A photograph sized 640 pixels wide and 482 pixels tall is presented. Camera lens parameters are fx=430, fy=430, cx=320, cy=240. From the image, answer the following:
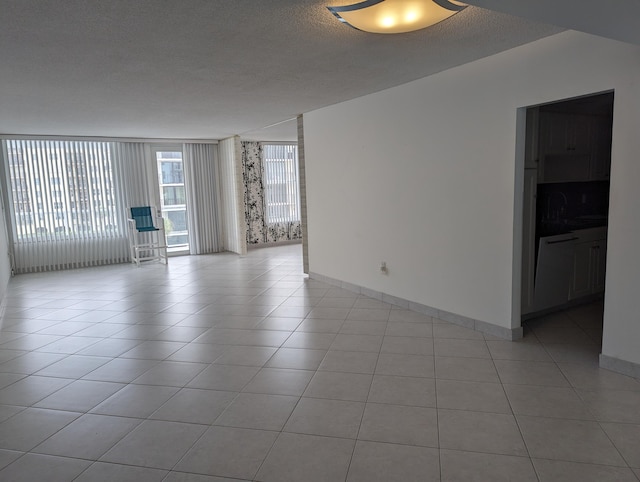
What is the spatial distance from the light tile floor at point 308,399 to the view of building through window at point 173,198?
4.03 meters

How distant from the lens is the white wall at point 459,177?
262 centimetres

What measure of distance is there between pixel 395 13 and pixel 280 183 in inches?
282

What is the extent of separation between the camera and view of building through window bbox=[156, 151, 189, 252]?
816cm

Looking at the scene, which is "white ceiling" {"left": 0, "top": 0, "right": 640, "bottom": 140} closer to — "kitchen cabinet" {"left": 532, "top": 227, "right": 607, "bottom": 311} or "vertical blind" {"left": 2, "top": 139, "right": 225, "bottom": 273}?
"kitchen cabinet" {"left": 532, "top": 227, "right": 607, "bottom": 311}

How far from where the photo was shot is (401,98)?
412cm

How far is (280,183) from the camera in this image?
30.3ft

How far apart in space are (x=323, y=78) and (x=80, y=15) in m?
1.99

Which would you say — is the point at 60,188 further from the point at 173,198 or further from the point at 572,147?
the point at 572,147

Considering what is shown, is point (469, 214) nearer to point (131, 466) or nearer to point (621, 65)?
point (621, 65)

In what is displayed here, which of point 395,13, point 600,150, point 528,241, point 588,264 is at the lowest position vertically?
point 588,264

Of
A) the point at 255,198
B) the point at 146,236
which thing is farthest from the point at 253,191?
the point at 146,236

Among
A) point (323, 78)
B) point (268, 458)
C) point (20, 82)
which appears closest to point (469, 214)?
point (323, 78)

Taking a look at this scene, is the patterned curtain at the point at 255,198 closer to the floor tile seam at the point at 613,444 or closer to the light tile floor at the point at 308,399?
the light tile floor at the point at 308,399

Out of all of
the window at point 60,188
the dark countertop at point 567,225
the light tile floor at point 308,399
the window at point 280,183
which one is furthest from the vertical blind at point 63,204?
the dark countertop at point 567,225
